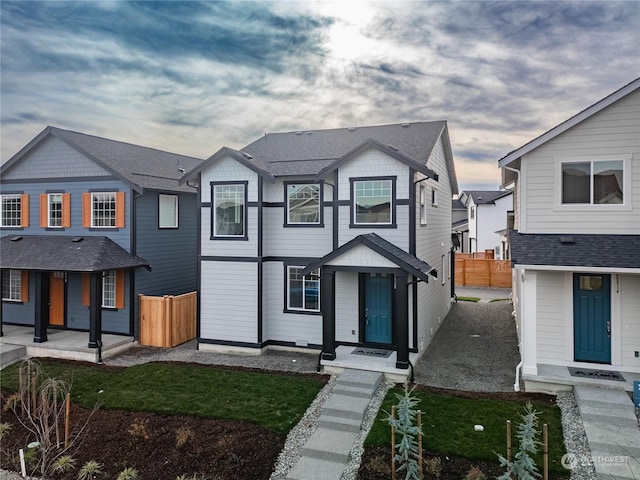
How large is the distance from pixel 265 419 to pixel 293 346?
477 cm

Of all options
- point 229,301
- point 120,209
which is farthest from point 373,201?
point 120,209

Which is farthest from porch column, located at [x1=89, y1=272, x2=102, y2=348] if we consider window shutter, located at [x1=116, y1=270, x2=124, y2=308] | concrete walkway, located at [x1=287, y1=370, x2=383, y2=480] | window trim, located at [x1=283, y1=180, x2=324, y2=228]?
concrete walkway, located at [x1=287, y1=370, x2=383, y2=480]

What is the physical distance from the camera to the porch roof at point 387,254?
10.5 metres

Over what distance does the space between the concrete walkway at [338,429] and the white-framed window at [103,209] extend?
33.4 ft

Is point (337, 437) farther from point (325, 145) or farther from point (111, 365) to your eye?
point (325, 145)

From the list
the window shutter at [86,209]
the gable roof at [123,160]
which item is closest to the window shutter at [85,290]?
the window shutter at [86,209]

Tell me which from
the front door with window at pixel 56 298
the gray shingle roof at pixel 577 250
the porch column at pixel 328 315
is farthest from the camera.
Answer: the front door with window at pixel 56 298

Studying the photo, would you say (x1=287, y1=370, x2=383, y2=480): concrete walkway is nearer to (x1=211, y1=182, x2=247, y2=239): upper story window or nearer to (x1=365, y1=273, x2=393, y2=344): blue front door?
(x1=365, y1=273, x2=393, y2=344): blue front door

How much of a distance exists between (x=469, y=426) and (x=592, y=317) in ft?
15.3

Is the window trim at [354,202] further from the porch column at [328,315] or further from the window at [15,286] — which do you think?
the window at [15,286]

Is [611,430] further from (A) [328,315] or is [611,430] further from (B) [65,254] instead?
(B) [65,254]

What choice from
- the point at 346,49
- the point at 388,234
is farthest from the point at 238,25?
the point at 388,234

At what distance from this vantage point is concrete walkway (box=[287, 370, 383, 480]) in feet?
22.8

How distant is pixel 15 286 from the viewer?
1666cm
